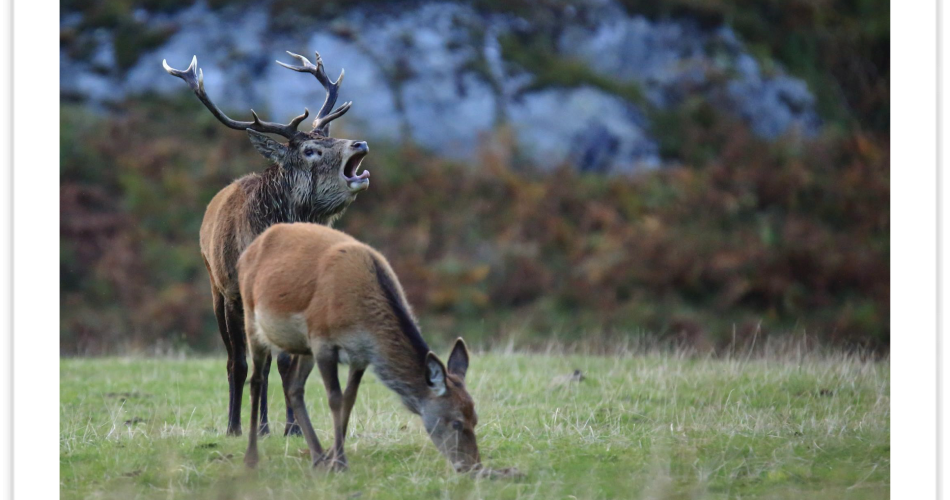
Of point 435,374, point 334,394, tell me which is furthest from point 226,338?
point 435,374

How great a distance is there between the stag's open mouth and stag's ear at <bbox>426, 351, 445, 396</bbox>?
2283mm

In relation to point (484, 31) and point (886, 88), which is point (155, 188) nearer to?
point (484, 31)

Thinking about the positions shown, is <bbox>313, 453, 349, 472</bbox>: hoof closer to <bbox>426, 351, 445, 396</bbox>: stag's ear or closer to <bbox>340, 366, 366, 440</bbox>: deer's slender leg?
<bbox>340, 366, 366, 440</bbox>: deer's slender leg

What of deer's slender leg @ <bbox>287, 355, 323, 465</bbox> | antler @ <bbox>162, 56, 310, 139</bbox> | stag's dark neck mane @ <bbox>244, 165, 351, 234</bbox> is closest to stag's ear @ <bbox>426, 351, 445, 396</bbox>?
deer's slender leg @ <bbox>287, 355, 323, 465</bbox>

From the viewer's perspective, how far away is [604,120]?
23000mm

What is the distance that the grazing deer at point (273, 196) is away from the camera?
779cm

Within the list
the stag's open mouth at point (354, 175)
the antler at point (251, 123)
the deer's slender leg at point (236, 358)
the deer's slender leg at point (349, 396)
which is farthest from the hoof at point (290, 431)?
the antler at point (251, 123)

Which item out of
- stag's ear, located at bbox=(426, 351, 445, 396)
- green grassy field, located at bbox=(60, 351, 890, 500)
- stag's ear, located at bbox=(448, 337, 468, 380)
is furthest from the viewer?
stag's ear, located at bbox=(448, 337, 468, 380)

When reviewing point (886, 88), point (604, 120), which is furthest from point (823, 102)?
point (604, 120)

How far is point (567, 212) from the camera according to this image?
2180cm

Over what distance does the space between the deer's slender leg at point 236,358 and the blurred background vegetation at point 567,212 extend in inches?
427

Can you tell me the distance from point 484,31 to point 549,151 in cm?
346

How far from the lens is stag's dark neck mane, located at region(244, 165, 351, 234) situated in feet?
26.0

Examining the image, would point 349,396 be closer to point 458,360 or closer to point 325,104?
point 458,360
